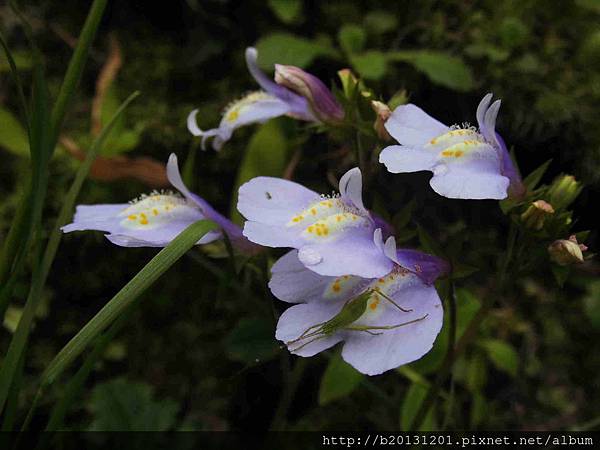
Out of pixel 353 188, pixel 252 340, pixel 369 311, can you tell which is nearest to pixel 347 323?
pixel 369 311

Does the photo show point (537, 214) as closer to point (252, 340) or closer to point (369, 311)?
point (369, 311)

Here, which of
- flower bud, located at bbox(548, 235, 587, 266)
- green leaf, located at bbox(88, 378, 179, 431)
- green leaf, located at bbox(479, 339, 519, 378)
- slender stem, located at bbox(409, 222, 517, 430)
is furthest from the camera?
green leaf, located at bbox(479, 339, 519, 378)

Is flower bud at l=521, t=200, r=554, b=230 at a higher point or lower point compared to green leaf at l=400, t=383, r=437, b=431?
higher

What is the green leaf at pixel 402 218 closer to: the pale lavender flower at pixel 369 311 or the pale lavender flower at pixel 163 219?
the pale lavender flower at pixel 369 311

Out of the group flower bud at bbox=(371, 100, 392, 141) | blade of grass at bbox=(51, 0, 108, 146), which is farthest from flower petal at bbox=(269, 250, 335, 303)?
blade of grass at bbox=(51, 0, 108, 146)

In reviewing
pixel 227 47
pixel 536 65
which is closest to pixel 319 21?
pixel 227 47

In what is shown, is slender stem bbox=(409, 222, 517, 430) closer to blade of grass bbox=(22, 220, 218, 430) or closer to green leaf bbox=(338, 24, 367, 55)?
blade of grass bbox=(22, 220, 218, 430)

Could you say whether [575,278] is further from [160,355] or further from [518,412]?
[160,355]
